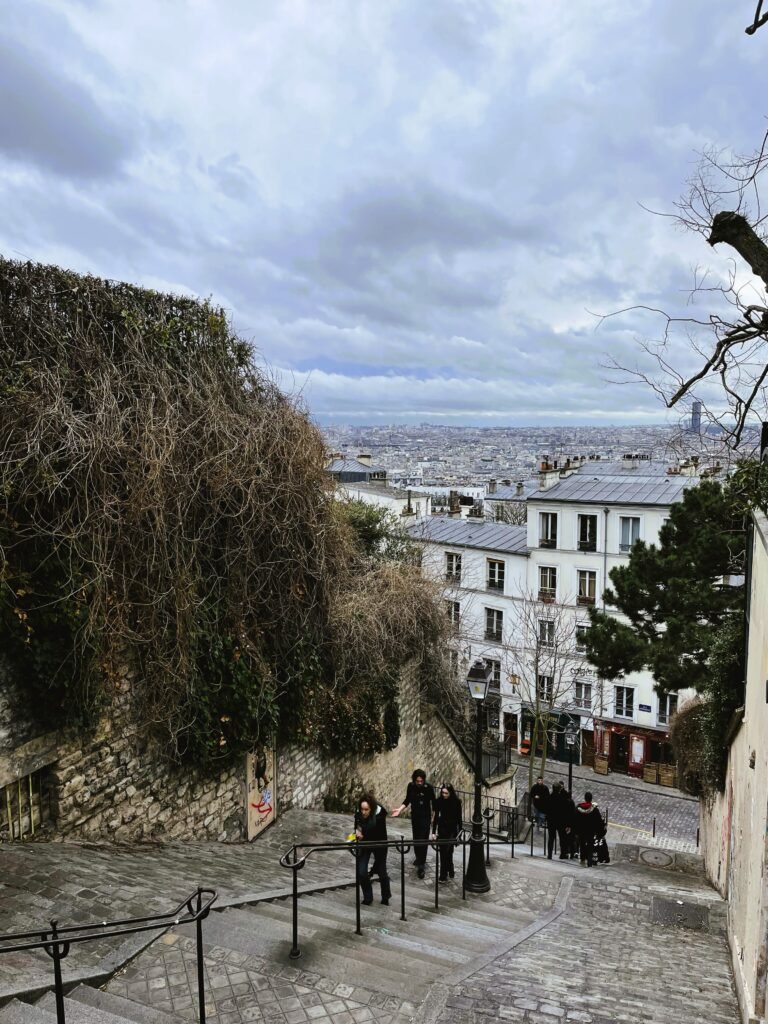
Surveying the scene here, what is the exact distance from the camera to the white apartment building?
2467cm

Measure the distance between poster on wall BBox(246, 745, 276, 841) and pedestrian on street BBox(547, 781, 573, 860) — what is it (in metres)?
5.05

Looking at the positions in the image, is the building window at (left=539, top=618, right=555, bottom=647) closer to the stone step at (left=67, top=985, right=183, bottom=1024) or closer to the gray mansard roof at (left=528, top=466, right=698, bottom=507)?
the gray mansard roof at (left=528, top=466, right=698, bottom=507)

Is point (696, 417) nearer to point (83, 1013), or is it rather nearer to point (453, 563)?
point (83, 1013)

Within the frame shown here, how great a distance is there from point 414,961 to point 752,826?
307 cm

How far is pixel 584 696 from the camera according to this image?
1035 inches

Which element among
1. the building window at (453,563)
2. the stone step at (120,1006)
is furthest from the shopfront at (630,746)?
the stone step at (120,1006)

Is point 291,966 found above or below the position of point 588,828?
above

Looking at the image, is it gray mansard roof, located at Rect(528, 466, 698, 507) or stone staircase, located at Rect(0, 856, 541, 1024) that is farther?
gray mansard roof, located at Rect(528, 466, 698, 507)

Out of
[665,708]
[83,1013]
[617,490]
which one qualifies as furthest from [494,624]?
[83,1013]

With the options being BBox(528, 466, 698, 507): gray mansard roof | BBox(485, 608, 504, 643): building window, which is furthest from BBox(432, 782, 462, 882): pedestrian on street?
BBox(485, 608, 504, 643): building window

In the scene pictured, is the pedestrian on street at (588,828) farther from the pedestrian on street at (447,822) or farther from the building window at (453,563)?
the building window at (453,563)

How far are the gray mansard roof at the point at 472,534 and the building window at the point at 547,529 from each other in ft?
2.93

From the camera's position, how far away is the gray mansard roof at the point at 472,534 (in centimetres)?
A: 2781

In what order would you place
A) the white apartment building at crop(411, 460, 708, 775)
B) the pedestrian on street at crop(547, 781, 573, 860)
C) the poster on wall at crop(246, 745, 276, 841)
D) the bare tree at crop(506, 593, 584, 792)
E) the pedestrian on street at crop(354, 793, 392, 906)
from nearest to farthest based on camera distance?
the pedestrian on street at crop(354, 793, 392, 906), the poster on wall at crop(246, 745, 276, 841), the pedestrian on street at crop(547, 781, 573, 860), the white apartment building at crop(411, 460, 708, 775), the bare tree at crop(506, 593, 584, 792)
